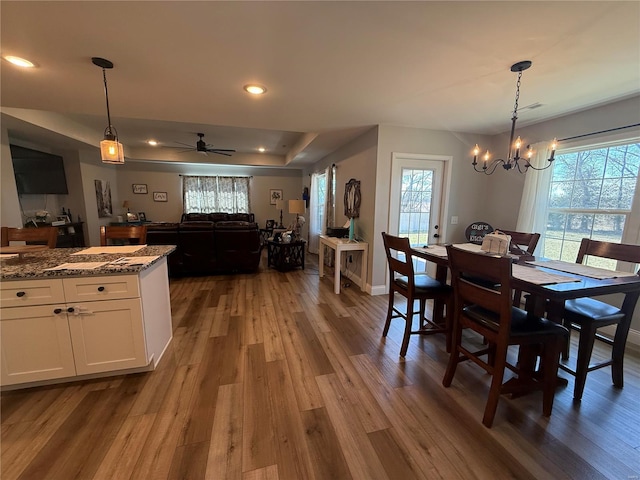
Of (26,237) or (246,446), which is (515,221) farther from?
(26,237)

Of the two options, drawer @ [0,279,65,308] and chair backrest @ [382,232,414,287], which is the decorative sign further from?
drawer @ [0,279,65,308]

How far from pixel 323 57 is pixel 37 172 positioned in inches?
226

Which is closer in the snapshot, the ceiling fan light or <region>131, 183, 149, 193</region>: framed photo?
the ceiling fan light

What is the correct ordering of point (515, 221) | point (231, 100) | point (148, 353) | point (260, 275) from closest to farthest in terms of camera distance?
point (148, 353) → point (231, 100) → point (515, 221) → point (260, 275)

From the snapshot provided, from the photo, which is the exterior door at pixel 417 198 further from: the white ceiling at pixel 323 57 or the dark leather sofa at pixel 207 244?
the dark leather sofa at pixel 207 244

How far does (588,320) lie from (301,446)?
6.55 feet

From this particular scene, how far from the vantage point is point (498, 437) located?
1.48m

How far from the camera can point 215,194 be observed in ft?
26.1

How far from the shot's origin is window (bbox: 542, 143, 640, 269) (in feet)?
8.46

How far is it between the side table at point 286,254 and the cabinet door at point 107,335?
3.14 meters

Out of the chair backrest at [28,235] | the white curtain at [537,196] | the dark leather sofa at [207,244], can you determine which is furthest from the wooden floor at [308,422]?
the dark leather sofa at [207,244]

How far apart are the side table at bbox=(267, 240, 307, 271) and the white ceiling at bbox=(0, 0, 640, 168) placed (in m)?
2.35

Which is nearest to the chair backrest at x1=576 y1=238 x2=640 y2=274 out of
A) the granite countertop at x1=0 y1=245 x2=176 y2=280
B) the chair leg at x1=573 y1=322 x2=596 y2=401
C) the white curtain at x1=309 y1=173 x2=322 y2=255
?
the chair leg at x1=573 y1=322 x2=596 y2=401

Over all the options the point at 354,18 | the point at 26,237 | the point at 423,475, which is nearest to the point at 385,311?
the point at 423,475
